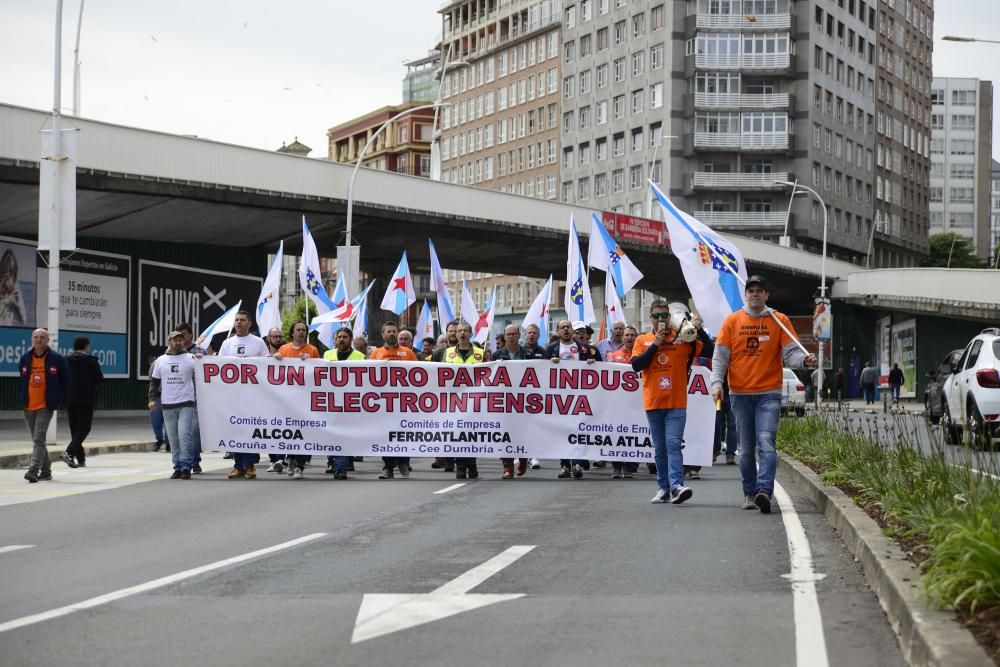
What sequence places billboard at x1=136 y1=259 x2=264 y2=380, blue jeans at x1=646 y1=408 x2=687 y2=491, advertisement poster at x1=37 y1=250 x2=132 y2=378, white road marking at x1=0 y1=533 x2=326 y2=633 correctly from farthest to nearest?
billboard at x1=136 y1=259 x2=264 y2=380 < advertisement poster at x1=37 y1=250 x2=132 y2=378 < blue jeans at x1=646 y1=408 x2=687 y2=491 < white road marking at x1=0 y1=533 x2=326 y2=633

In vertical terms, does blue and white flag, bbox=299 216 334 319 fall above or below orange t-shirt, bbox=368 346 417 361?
above

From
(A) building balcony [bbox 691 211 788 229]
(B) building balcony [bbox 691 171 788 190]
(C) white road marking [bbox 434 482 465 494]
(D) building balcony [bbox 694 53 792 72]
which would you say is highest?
(D) building balcony [bbox 694 53 792 72]

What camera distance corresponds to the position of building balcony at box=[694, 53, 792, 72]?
4072 inches

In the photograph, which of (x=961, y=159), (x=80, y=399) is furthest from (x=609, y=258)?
(x=961, y=159)

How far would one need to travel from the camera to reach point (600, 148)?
114 meters

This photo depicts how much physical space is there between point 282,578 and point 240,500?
5.81 metres

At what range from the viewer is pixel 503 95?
422 feet

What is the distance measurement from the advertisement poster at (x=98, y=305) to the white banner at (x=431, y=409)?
21027mm

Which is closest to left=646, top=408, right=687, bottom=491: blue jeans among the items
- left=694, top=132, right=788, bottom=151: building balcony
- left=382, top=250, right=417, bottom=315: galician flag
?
left=382, top=250, right=417, bottom=315: galician flag

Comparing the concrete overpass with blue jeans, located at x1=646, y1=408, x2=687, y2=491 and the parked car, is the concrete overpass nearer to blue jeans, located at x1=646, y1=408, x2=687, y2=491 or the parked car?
the parked car

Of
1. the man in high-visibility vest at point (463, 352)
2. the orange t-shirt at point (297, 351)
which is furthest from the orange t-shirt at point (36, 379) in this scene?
the man in high-visibility vest at point (463, 352)

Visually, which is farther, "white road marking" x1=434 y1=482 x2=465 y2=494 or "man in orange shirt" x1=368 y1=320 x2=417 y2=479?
"man in orange shirt" x1=368 y1=320 x2=417 y2=479

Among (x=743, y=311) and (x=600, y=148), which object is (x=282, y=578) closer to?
(x=743, y=311)

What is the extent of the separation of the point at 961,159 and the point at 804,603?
7055 inches
